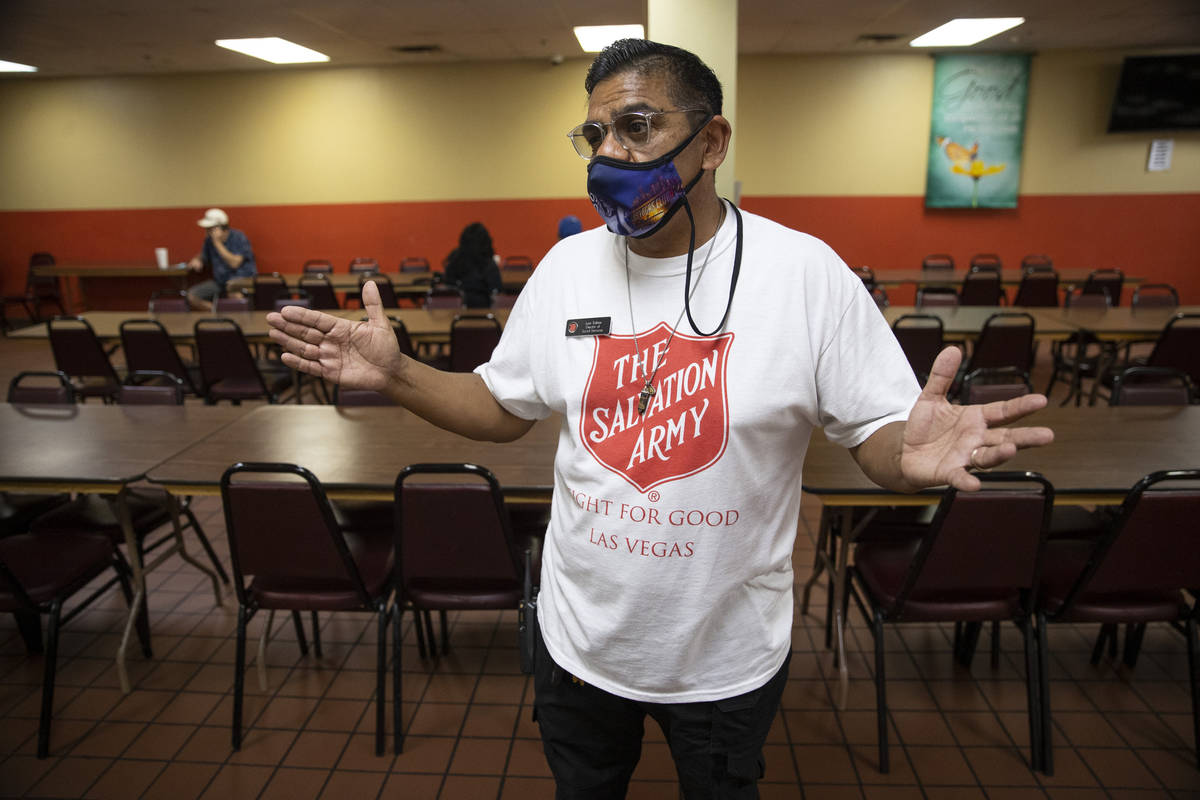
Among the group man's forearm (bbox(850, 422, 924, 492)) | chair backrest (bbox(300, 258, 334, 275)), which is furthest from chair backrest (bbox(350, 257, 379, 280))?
man's forearm (bbox(850, 422, 924, 492))

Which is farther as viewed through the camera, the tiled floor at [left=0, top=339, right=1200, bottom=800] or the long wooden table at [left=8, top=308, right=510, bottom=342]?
the long wooden table at [left=8, top=308, right=510, bottom=342]

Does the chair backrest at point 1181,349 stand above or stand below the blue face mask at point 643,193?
below

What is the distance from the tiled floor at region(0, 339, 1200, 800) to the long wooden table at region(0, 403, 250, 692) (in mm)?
238

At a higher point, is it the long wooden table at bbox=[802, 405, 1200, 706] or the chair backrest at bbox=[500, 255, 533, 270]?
the chair backrest at bbox=[500, 255, 533, 270]

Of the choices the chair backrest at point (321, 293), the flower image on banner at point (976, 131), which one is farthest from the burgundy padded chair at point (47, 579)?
the flower image on banner at point (976, 131)

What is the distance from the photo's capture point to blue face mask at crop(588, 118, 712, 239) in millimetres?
1129

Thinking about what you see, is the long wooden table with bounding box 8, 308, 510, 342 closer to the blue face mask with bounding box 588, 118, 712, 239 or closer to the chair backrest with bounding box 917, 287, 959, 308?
the chair backrest with bounding box 917, 287, 959, 308

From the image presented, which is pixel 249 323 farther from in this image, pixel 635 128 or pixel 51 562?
pixel 635 128

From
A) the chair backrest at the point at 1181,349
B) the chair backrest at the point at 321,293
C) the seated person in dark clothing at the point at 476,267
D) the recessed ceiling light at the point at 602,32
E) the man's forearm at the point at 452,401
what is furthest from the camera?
the recessed ceiling light at the point at 602,32

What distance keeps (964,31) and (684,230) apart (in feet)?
25.7

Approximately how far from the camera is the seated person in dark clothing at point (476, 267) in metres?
6.01

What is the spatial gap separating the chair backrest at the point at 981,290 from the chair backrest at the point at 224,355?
5.77 metres

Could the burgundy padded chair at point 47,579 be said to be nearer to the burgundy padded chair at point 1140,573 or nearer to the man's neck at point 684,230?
the man's neck at point 684,230

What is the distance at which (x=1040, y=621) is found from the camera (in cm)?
217
